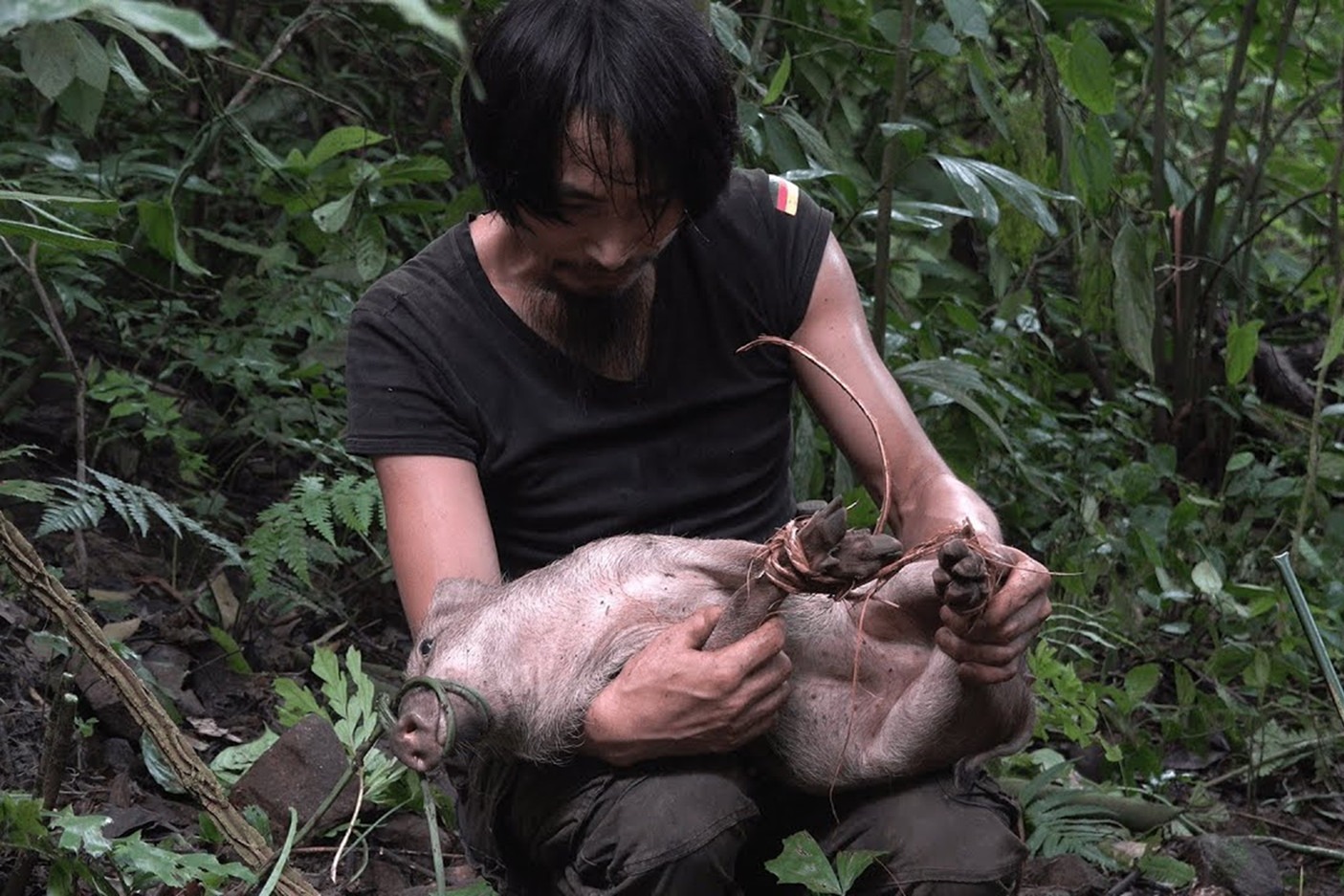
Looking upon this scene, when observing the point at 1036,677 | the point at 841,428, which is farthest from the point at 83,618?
the point at 1036,677

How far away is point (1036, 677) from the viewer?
11.9ft

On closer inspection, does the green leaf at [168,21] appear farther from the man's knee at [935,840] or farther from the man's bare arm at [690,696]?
the man's knee at [935,840]

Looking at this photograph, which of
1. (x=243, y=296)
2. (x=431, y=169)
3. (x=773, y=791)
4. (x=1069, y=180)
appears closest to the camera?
(x=773, y=791)

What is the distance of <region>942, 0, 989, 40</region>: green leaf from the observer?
387cm

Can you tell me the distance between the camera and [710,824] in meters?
2.41

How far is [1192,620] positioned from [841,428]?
5.96ft

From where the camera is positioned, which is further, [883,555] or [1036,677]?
[1036,677]

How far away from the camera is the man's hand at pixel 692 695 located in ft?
7.66

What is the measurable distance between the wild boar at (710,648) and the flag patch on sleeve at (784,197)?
2.55ft

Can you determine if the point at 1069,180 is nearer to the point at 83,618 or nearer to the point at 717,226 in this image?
the point at 717,226

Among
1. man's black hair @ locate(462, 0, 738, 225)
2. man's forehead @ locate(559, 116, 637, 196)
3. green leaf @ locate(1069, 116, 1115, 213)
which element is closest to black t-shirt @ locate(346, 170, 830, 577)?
man's black hair @ locate(462, 0, 738, 225)

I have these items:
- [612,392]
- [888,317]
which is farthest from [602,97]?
[888,317]

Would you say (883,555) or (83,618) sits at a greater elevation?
(883,555)

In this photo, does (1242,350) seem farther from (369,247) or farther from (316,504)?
(316,504)
